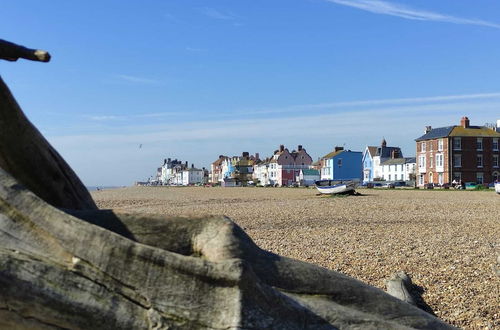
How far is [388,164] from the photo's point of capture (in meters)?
109

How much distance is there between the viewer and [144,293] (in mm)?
1978

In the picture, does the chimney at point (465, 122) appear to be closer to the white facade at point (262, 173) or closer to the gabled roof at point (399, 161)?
the gabled roof at point (399, 161)

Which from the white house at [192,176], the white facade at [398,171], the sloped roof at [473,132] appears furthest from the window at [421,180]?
the white house at [192,176]

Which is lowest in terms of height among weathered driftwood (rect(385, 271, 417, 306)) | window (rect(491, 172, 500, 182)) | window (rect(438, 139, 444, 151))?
weathered driftwood (rect(385, 271, 417, 306))

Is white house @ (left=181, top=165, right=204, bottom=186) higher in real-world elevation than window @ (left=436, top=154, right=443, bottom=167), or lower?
lower

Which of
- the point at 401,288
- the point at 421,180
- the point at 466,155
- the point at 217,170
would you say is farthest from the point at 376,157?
the point at 401,288

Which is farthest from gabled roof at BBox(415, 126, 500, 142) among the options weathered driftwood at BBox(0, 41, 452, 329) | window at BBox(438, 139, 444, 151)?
weathered driftwood at BBox(0, 41, 452, 329)

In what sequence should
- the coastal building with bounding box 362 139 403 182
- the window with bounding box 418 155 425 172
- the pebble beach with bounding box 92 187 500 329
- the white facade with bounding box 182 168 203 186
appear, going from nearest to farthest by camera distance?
the pebble beach with bounding box 92 187 500 329, the window with bounding box 418 155 425 172, the coastal building with bounding box 362 139 403 182, the white facade with bounding box 182 168 203 186

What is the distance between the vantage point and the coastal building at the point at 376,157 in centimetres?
11181

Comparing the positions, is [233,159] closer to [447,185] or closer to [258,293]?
[447,185]

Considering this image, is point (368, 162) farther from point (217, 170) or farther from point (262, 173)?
point (217, 170)

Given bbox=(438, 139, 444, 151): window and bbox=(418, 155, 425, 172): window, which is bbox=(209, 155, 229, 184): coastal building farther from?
bbox=(438, 139, 444, 151): window

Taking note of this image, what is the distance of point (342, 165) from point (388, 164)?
32.8ft

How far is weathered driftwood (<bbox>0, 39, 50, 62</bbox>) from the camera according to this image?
2543mm
